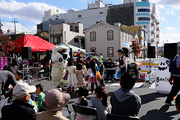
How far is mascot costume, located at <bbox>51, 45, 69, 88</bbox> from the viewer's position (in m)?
8.21

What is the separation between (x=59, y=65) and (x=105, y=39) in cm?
2575

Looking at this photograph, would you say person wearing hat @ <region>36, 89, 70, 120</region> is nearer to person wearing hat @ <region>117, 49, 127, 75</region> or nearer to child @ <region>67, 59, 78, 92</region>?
child @ <region>67, 59, 78, 92</region>

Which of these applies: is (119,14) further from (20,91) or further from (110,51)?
(20,91)

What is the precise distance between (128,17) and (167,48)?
5191cm

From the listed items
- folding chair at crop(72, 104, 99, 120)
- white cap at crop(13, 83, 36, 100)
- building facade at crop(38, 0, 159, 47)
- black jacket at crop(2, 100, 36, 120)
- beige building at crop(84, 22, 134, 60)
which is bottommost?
folding chair at crop(72, 104, 99, 120)

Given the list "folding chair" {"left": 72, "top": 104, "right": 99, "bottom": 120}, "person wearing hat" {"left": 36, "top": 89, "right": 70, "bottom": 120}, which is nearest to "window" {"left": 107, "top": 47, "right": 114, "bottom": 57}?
"folding chair" {"left": 72, "top": 104, "right": 99, "bottom": 120}

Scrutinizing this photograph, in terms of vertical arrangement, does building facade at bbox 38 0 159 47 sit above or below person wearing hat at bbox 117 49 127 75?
above

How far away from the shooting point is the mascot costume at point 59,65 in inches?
323

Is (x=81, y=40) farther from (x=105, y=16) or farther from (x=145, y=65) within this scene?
(x=105, y=16)

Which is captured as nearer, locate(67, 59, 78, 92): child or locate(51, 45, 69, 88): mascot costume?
locate(67, 59, 78, 92): child

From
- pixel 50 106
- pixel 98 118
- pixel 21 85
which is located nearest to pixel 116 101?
pixel 98 118

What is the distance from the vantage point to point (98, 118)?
10.6 ft

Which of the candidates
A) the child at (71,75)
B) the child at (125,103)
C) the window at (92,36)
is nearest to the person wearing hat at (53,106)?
the child at (125,103)

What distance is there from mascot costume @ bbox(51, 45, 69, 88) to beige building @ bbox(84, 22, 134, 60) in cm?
2456
